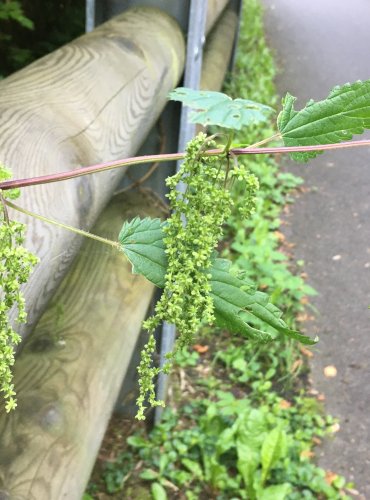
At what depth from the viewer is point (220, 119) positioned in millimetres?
479

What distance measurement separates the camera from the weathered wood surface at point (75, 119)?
3.14 feet

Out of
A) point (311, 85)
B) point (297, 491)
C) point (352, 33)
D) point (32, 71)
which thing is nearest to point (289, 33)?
point (352, 33)

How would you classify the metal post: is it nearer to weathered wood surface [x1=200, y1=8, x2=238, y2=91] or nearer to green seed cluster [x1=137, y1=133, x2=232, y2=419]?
weathered wood surface [x1=200, y1=8, x2=238, y2=91]

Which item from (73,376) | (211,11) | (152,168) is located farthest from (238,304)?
(211,11)

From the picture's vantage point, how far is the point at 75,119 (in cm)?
124

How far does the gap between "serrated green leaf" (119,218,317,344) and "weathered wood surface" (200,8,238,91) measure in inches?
115

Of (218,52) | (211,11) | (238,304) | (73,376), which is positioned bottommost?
(73,376)

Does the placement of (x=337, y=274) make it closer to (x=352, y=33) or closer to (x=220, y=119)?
(x=220, y=119)

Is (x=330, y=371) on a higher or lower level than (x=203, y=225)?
lower

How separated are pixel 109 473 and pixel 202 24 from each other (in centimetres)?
201

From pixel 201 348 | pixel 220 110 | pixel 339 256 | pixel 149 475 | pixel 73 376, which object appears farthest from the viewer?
pixel 339 256

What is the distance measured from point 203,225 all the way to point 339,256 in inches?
164

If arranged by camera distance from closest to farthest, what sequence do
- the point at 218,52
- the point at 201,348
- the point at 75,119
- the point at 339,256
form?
the point at 75,119, the point at 201,348, the point at 339,256, the point at 218,52

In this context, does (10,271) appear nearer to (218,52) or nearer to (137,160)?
(137,160)
